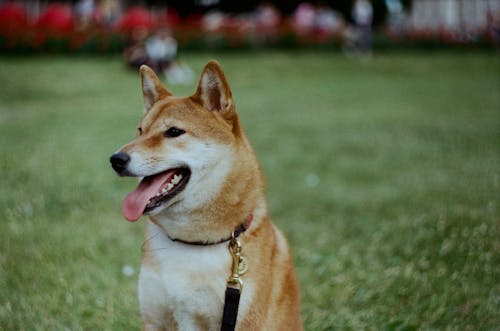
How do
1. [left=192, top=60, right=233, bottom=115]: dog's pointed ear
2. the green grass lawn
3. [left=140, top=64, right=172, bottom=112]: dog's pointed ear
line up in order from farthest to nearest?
the green grass lawn, [left=140, top=64, right=172, bottom=112]: dog's pointed ear, [left=192, top=60, right=233, bottom=115]: dog's pointed ear

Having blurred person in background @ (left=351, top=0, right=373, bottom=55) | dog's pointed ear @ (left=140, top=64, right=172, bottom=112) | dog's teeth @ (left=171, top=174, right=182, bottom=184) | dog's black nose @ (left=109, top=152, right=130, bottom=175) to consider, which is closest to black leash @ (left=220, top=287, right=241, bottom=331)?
dog's teeth @ (left=171, top=174, right=182, bottom=184)

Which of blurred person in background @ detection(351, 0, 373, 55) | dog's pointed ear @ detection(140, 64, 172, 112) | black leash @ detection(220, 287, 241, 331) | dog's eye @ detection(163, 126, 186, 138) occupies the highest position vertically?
dog's pointed ear @ detection(140, 64, 172, 112)

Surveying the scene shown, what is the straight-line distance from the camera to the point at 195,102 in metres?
3.23

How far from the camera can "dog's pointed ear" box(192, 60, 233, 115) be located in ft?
10.2

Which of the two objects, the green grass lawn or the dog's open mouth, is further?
the green grass lawn

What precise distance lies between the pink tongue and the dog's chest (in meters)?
0.24

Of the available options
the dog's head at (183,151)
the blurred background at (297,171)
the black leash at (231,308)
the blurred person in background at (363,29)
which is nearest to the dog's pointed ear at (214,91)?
the dog's head at (183,151)

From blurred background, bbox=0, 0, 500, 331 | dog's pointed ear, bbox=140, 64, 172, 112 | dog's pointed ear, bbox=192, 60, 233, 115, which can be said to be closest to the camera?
dog's pointed ear, bbox=192, 60, 233, 115

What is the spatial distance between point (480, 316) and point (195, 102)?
8.00ft

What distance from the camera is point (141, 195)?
9.61 feet

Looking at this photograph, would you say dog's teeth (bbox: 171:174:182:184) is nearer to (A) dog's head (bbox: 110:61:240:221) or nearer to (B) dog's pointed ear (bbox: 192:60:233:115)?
(A) dog's head (bbox: 110:61:240:221)

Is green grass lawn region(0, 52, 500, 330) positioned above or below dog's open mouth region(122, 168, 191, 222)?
below

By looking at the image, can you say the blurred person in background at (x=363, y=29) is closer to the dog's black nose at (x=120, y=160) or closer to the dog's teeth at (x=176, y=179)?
the dog's teeth at (x=176, y=179)

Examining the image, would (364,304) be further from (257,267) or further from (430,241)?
(257,267)
